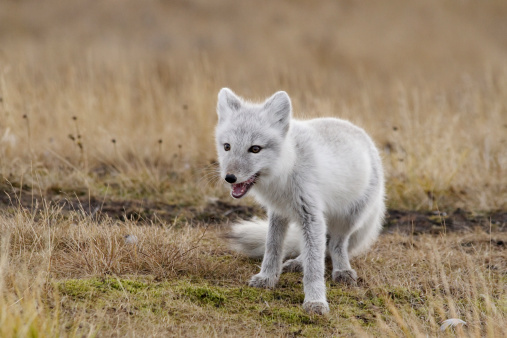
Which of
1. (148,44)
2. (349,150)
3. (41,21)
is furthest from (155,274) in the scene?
(41,21)

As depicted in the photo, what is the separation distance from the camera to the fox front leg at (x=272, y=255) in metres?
3.95

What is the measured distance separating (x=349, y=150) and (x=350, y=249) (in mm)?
907

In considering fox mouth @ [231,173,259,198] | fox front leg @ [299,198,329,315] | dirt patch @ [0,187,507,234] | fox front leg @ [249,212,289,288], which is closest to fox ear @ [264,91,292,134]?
fox mouth @ [231,173,259,198]

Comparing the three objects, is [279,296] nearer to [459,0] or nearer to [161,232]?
[161,232]

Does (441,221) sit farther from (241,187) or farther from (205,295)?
(205,295)

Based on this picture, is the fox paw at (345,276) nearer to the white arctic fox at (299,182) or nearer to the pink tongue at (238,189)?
the white arctic fox at (299,182)

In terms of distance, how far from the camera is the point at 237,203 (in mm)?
6043

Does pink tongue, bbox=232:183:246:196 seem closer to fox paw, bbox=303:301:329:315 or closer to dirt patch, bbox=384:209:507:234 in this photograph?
fox paw, bbox=303:301:329:315

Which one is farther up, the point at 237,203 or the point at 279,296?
the point at 279,296

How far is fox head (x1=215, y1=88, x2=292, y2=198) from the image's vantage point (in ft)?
11.8

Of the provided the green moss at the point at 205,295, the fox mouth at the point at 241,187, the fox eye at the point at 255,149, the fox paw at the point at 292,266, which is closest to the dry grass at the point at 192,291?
the green moss at the point at 205,295

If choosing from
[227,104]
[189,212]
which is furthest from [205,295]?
[189,212]

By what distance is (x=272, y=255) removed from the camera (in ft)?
13.3

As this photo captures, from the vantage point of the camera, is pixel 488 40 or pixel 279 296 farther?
pixel 488 40
